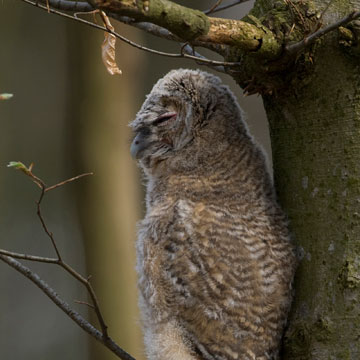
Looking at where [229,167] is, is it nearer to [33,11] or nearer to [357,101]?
[357,101]

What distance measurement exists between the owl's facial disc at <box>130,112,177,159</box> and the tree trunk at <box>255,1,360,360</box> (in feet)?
1.70

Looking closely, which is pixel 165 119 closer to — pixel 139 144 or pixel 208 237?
pixel 139 144

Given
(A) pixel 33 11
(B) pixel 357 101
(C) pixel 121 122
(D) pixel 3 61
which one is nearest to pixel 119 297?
(C) pixel 121 122

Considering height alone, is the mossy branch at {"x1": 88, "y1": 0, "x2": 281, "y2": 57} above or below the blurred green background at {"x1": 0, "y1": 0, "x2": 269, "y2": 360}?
above

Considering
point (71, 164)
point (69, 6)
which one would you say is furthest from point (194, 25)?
point (71, 164)

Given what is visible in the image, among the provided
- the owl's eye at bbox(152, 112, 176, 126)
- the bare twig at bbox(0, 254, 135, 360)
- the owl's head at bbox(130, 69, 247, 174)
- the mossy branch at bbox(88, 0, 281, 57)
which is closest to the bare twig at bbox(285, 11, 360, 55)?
the mossy branch at bbox(88, 0, 281, 57)

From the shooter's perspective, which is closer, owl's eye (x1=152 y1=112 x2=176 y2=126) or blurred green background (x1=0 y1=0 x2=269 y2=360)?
owl's eye (x1=152 y1=112 x2=176 y2=126)

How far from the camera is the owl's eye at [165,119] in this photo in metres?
2.98

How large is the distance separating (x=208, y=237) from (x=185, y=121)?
21.0 inches

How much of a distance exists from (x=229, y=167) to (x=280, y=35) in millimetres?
575

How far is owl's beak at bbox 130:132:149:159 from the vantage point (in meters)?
3.04

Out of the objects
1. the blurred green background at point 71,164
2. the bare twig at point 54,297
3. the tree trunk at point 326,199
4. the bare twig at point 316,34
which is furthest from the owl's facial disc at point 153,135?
the bare twig at point 54,297

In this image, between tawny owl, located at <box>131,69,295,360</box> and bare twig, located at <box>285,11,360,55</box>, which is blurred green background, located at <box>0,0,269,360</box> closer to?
tawny owl, located at <box>131,69,295,360</box>

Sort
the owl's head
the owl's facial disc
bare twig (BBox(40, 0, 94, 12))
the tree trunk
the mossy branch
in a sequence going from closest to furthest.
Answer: the mossy branch → the tree trunk → bare twig (BBox(40, 0, 94, 12)) → the owl's head → the owl's facial disc
